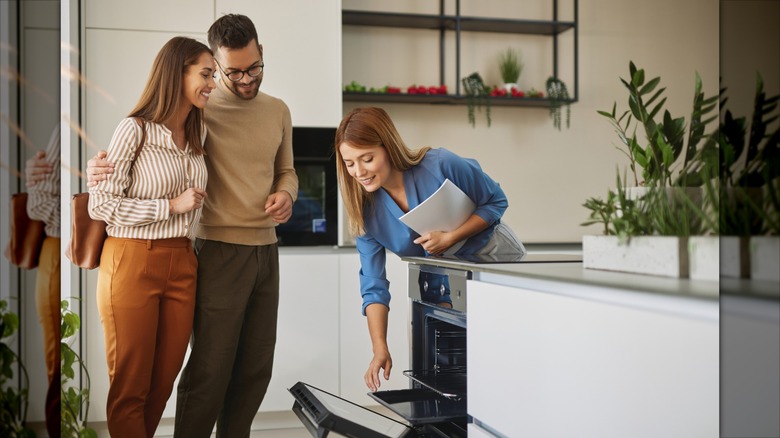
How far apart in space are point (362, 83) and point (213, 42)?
79 centimetres

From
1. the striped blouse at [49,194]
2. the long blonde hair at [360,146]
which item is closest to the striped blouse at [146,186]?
the long blonde hair at [360,146]

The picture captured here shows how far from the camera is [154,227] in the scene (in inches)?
82.0

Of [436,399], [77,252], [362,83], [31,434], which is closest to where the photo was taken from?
[31,434]

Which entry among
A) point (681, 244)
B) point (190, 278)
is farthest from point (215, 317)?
point (681, 244)

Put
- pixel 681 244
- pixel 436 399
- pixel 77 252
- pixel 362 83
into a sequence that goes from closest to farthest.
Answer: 1. pixel 681 244
2. pixel 436 399
3. pixel 77 252
4. pixel 362 83

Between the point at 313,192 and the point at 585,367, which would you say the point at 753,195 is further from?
the point at 313,192

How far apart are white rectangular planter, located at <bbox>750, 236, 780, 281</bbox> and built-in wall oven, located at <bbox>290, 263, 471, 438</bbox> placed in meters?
1.12

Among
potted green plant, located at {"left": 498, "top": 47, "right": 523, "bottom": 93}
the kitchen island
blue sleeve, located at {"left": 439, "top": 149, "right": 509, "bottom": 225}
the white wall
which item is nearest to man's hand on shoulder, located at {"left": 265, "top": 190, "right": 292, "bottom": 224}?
blue sleeve, located at {"left": 439, "top": 149, "right": 509, "bottom": 225}

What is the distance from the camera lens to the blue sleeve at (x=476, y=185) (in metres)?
2.30

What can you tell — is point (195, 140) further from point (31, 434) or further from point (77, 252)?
point (31, 434)

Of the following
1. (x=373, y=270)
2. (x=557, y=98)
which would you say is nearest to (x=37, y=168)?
(x=373, y=270)

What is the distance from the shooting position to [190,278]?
7.04 ft

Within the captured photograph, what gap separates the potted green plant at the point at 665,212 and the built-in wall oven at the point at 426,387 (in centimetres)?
40

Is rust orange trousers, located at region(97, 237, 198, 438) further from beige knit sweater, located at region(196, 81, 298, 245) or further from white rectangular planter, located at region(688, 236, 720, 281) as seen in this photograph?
A: white rectangular planter, located at region(688, 236, 720, 281)
